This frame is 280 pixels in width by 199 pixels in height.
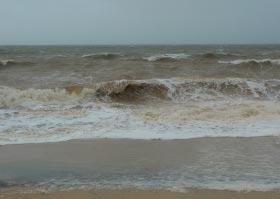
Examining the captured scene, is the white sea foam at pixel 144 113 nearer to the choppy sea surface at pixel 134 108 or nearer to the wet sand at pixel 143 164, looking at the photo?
the choppy sea surface at pixel 134 108

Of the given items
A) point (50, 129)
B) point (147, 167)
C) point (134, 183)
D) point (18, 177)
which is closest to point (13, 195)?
point (18, 177)

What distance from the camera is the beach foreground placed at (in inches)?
164

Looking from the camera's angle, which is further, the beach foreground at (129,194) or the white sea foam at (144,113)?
the white sea foam at (144,113)

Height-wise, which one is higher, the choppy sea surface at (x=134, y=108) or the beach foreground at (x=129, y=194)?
the beach foreground at (x=129, y=194)

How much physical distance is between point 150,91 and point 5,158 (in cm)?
762

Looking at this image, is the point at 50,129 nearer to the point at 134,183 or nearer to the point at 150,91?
the point at 134,183

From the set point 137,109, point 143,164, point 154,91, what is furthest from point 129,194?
point 154,91

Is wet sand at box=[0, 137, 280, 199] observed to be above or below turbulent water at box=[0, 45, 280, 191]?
above

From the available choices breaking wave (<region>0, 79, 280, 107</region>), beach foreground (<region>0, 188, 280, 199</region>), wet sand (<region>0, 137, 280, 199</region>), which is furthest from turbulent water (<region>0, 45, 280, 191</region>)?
beach foreground (<region>0, 188, 280, 199</region>)

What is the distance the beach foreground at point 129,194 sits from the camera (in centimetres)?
416

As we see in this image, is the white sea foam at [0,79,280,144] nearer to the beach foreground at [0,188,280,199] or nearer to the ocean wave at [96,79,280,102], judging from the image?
the ocean wave at [96,79,280,102]

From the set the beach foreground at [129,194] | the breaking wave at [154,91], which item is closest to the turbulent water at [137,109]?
the breaking wave at [154,91]

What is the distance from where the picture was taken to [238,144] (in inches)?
253

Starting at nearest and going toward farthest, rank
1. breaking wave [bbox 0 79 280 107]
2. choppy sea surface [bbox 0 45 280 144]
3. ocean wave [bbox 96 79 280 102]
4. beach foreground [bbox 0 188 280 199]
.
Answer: beach foreground [bbox 0 188 280 199]
choppy sea surface [bbox 0 45 280 144]
breaking wave [bbox 0 79 280 107]
ocean wave [bbox 96 79 280 102]
